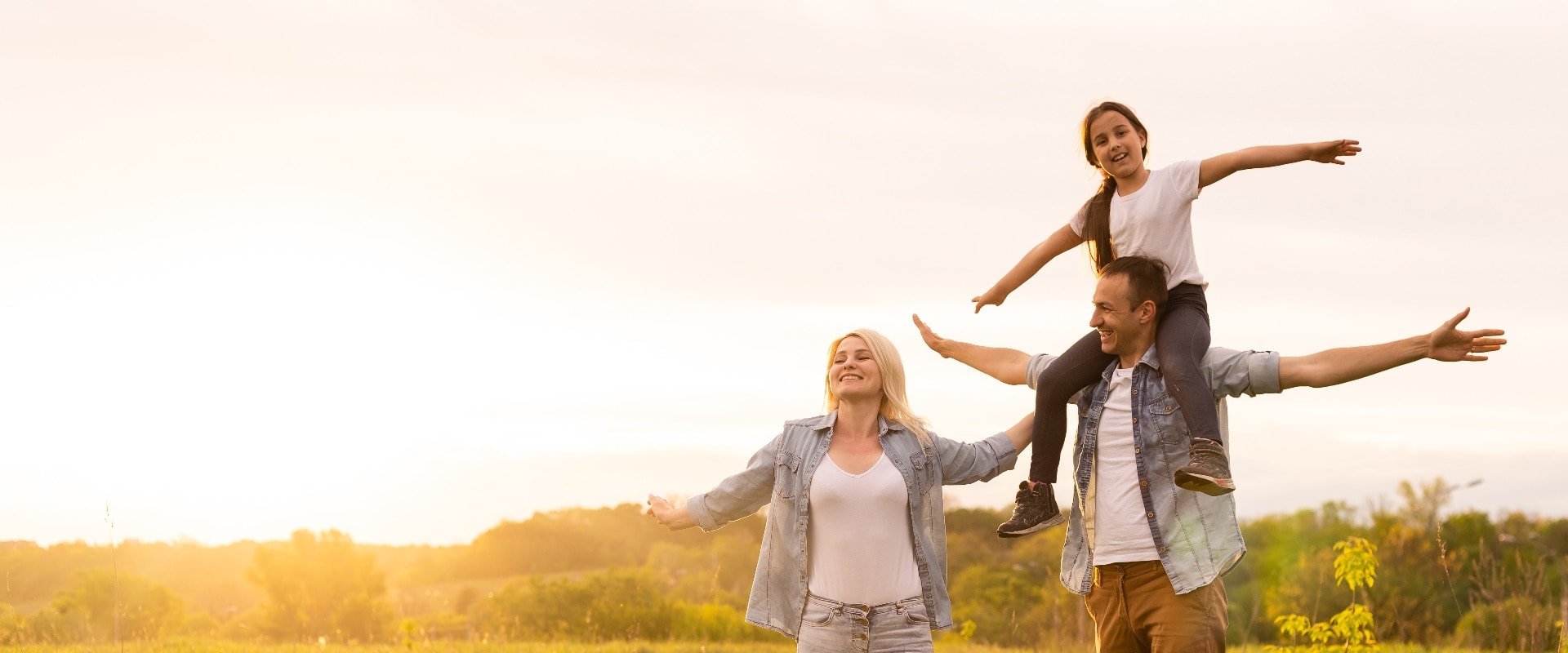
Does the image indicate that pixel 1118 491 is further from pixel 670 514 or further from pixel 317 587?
pixel 317 587

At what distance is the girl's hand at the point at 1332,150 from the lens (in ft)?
17.4

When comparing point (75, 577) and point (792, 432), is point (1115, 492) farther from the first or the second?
point (75, 577)

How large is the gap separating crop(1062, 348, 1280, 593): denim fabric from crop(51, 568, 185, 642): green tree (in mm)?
11420

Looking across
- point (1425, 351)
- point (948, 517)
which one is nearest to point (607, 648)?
point (1425, 351)

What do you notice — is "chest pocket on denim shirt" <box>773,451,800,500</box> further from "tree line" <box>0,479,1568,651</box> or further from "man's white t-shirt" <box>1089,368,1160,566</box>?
"tree line" <box>0,479,1568,651</box>

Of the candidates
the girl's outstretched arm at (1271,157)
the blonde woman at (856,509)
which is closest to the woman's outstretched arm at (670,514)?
the blonde woman at (856,509)

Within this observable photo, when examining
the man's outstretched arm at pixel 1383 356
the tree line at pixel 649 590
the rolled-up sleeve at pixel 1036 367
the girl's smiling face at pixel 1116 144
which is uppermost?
the girl's smiling face at pixel 1116 144

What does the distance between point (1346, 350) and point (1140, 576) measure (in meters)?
1.19

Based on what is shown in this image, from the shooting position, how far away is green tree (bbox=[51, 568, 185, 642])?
15766 mm

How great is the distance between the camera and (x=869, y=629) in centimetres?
533

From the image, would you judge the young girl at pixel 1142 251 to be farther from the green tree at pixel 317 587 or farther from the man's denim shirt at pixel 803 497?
the green tree at pixel 317 587

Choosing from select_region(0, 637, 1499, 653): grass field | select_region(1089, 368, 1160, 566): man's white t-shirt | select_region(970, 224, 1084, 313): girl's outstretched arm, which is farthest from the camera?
select_region(0, 637, 1499, 653): grass field

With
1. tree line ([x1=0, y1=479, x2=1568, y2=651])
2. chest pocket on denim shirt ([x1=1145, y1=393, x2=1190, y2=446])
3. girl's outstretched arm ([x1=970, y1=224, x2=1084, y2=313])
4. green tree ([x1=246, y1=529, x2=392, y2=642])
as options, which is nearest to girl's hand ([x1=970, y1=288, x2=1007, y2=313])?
girl's outstretched arm ([x1=970, y1=224, x2=1084, y2=313])

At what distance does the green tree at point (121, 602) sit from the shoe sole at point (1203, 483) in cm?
1194
